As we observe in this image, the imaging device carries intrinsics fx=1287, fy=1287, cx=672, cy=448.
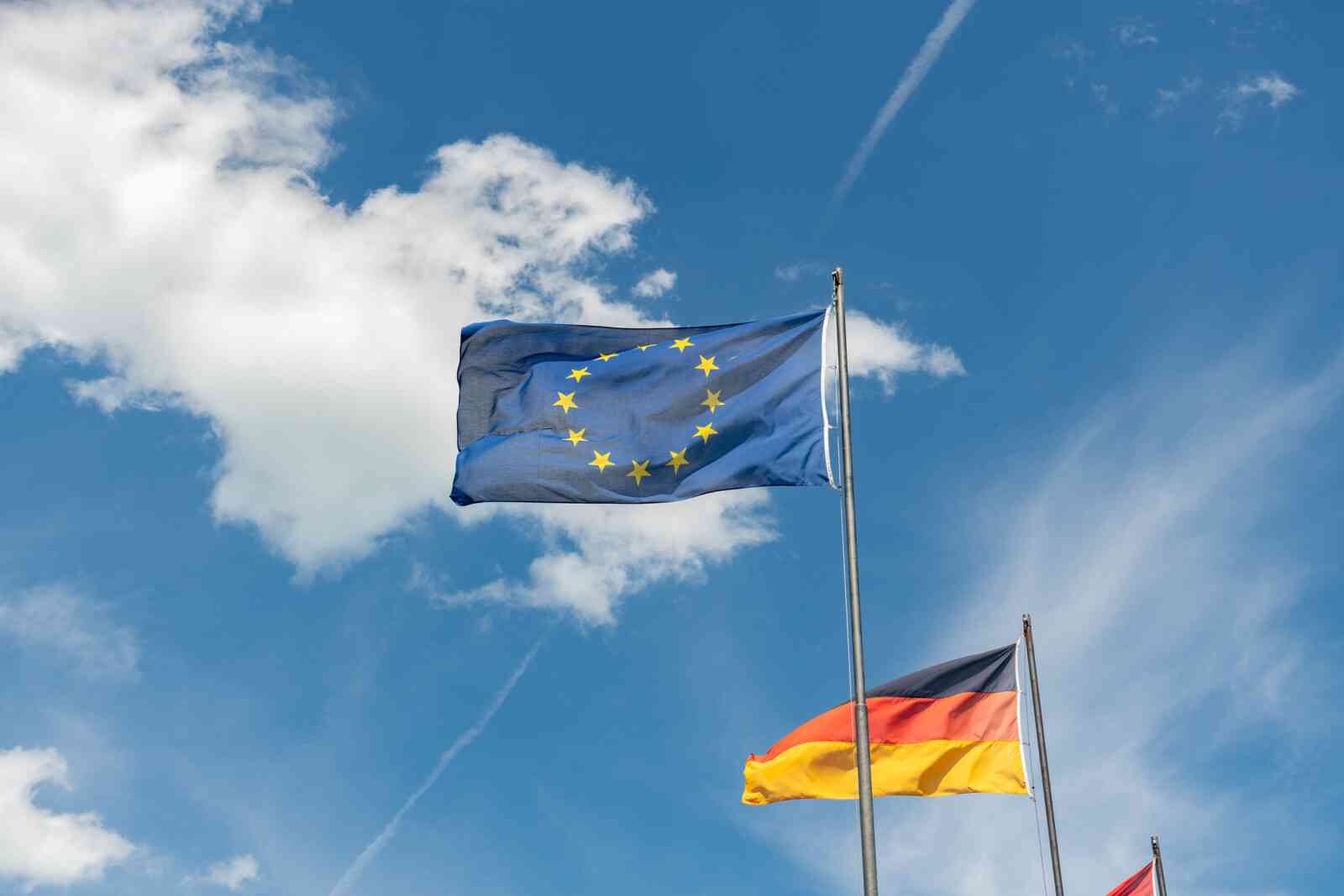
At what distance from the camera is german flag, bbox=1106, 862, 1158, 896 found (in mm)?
31775

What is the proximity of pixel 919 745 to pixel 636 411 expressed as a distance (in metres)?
10.7

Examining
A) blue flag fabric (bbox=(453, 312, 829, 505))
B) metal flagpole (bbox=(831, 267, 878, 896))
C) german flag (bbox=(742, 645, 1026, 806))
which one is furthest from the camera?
german flag (bbox=(742, 645, 1026, 806))

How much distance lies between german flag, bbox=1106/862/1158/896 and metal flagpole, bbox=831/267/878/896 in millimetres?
18156

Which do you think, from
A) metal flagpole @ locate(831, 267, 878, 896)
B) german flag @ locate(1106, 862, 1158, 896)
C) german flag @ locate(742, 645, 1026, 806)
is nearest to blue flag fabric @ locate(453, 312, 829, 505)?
metal flagpole @ locate(831, 267, 878, 896)

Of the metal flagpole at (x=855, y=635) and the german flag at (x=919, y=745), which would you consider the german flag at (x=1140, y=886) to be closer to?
the german flag at (x=919, y=745)

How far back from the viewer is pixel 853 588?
16.9 metres

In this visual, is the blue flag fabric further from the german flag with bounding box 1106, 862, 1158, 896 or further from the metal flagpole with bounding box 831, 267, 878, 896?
the german flag with bounding box 1106, 862, 1158, 896

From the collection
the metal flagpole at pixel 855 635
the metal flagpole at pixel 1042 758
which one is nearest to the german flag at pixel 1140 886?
the metal flagpole at pixel 1042 758

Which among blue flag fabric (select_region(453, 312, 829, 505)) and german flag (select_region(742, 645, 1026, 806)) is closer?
blue flag fabric (select_region(453, 312, 829, 505))

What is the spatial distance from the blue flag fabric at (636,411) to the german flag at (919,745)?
882cm

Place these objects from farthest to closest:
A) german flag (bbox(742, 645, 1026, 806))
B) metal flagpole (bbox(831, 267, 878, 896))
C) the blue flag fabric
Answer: german flag (bbox(742, 645, 1026, 806)), the blue flag fabric, metal flagpole (bbox(831, 267, 878, 896))

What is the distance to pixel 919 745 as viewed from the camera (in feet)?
87.8

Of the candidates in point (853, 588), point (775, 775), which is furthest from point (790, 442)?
point (775, 775)

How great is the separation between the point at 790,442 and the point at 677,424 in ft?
6.42
